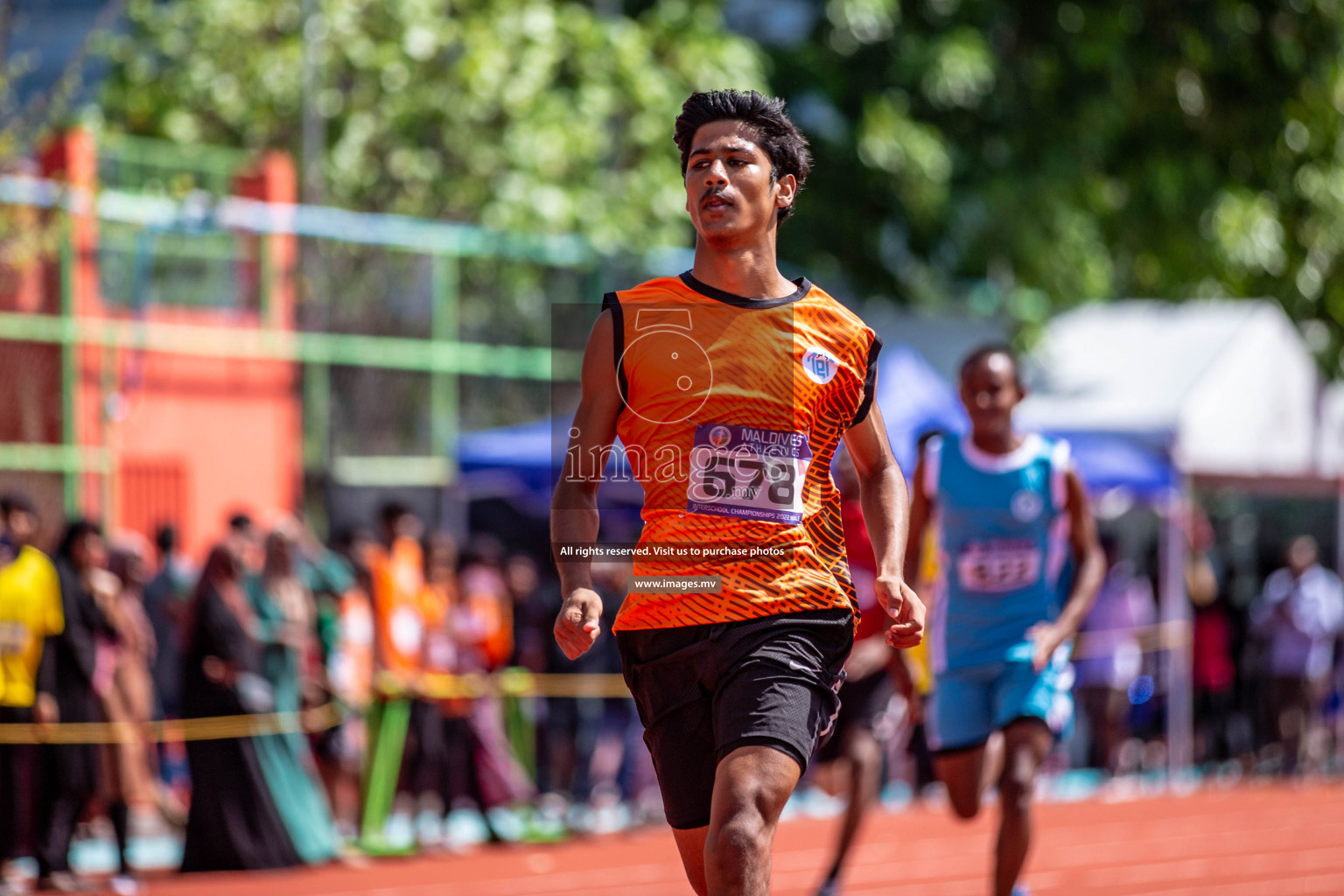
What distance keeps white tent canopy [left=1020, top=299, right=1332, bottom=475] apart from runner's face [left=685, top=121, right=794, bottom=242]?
12986 millimetres

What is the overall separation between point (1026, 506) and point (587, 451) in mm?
3239

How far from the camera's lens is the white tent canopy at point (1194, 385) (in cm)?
1773

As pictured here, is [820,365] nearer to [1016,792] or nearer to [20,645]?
[1016,792]

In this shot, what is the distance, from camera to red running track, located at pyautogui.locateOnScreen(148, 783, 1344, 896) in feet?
34.7

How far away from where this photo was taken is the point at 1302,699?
18062 mm

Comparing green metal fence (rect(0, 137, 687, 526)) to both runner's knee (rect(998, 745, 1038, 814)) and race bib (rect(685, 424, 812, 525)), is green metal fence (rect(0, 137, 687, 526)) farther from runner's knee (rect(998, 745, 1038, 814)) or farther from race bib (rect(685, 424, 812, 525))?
race bib (rect(685, 424, 812, 525))

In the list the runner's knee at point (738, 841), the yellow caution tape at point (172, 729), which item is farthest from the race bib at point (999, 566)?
the yellow caution tape at point (172, 729)

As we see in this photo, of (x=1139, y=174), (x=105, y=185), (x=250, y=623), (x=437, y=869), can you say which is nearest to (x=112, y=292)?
(x=105, y=185)

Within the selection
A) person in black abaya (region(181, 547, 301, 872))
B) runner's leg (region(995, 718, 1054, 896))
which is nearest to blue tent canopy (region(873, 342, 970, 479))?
person in black abaya (region(181, 547, 301, 872))

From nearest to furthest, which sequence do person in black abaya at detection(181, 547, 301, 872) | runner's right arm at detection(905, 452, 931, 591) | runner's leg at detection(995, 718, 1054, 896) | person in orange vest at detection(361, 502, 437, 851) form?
runner's leg at detection(995, 718, 1054, 896) < runner's right arm at detection(905, 452, 931, 591) < person in black abaya at detection(181, 547, 301, 872) < person in orange vest at detection(361, 502, 437, 851)

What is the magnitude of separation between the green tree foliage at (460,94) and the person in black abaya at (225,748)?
6.72 m

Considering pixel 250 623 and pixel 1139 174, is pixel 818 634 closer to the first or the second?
pixel 250 623

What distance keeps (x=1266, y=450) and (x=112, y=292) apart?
10.2m

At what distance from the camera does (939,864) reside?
11773 millimetres
